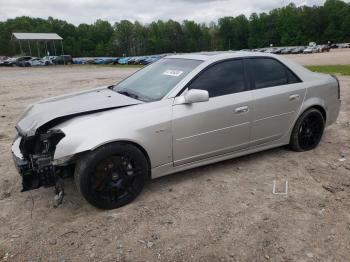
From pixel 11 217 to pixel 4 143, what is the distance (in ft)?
9.73

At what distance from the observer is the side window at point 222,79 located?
4207mm

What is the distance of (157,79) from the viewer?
14.6 ft

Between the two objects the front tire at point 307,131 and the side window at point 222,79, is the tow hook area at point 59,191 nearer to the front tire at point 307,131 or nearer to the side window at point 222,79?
the side window at point 222,79

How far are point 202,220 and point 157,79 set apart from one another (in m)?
1.88

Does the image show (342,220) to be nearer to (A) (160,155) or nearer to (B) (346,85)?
(A) (160,155)

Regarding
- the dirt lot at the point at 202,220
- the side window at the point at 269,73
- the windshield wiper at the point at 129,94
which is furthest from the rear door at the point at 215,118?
the windshield wiper at the point at 129,94

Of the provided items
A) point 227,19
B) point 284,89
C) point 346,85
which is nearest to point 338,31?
point 227,19

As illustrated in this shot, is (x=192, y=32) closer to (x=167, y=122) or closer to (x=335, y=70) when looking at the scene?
(x=335, y=70)

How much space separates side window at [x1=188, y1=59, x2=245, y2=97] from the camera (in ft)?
13.8

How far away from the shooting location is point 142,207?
3752 millimetres

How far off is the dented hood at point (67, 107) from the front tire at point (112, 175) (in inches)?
21.4

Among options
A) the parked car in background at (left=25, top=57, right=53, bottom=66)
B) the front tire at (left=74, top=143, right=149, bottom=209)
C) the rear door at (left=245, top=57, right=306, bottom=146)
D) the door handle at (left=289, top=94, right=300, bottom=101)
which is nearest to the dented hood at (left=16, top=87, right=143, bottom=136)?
the front tire at (left=74, top=143, right=149, bottom=209)

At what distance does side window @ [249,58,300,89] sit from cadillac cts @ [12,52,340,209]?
0.05 ft

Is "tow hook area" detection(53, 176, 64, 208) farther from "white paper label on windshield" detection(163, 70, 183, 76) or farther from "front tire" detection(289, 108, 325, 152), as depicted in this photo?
"front tire" detection(289, 108, 325, 152)
